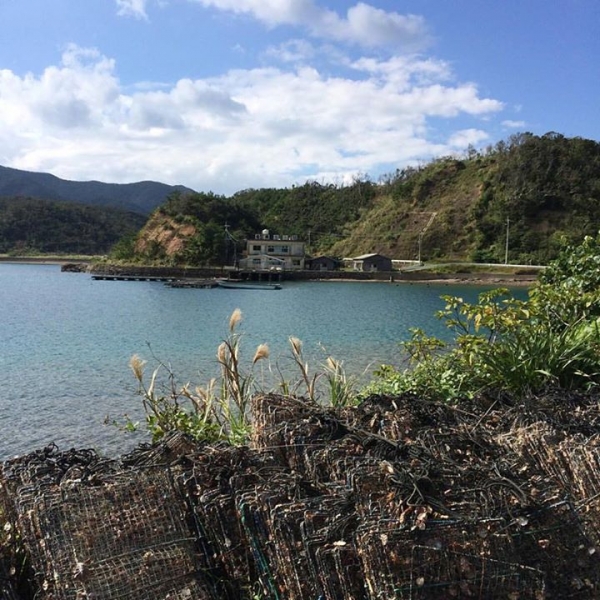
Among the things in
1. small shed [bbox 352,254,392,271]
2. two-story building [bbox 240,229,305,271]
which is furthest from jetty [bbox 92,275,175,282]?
small shed [bbox 352,254,392,271]

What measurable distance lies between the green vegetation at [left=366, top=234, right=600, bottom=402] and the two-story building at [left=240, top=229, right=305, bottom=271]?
7127 cm

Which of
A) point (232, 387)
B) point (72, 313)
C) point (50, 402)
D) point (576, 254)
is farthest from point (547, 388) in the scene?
point (72, 313)

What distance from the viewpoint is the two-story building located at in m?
78.9

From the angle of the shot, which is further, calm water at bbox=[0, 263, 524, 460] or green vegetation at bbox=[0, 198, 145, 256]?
green vegetation at bbox=[0, 198, 145, 256]

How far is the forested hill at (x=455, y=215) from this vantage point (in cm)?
8294

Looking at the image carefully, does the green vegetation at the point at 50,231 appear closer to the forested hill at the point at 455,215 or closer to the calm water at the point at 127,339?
the forested hill at the point at 455,215

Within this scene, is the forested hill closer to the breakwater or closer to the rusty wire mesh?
the breakwater

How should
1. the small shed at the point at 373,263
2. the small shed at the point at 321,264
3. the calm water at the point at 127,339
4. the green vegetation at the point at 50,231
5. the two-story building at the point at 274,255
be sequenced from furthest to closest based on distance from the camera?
1. the green vegetation at the point at 50,231
2. the small shed at the point at 321,264
3. the two-story building at the point at 274,255
4. the small shed at the point at 373,263
5. the calm water at the point at 127,339

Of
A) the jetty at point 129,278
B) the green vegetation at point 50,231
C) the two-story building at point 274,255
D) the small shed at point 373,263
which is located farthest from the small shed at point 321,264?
the green vegetation at point 50,231

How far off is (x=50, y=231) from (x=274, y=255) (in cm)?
7509

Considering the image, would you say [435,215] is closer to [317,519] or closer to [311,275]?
[311,275]

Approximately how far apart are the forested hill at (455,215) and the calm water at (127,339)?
3060cm

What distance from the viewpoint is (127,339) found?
80.8 feet

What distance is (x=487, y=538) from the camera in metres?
1.84
